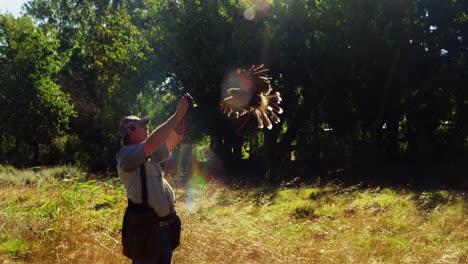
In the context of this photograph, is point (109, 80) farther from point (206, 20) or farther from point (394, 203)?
point (394, 203)

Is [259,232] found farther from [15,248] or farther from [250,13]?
[250,13]

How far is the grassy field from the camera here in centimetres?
575

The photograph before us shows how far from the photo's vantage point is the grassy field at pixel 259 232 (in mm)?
5746

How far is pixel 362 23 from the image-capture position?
19.2m

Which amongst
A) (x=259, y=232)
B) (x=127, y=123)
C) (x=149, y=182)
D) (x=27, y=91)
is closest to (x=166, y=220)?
(x=149, y=182)

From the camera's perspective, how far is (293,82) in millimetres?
21266

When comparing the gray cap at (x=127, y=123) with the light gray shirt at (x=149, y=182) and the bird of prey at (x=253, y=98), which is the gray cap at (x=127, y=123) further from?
the bird of prey at (x=253, y=98)

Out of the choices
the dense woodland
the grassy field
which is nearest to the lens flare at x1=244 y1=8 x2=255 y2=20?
the dense woodland

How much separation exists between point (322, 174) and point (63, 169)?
1008 centimetres

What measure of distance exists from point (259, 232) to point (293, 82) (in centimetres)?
1530

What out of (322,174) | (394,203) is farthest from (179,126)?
(322,174)

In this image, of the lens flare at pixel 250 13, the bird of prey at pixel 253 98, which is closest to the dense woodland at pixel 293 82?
the lens flare at pixel 250 13

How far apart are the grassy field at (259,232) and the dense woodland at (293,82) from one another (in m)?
8.04

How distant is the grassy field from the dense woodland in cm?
804
